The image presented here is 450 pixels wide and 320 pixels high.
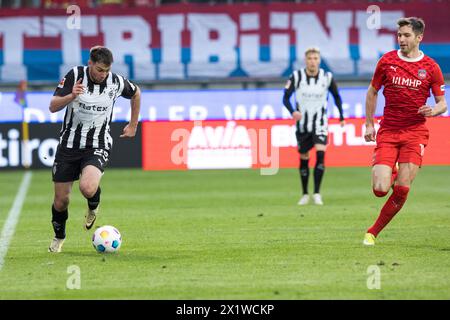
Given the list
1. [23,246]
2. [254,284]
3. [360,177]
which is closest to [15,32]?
[360,177]

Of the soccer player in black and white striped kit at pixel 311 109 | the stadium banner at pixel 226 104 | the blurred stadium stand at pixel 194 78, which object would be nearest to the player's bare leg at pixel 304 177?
the soccer player in black and white striped kit at pixel 311 109

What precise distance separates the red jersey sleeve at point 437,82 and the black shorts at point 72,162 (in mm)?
3285

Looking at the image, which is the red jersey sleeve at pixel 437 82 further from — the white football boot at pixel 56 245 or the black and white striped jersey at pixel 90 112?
the white football boot at pixel 56 245

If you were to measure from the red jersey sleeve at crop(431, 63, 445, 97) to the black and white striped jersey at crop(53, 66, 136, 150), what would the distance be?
2.96m

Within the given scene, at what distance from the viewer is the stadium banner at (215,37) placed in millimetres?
25000

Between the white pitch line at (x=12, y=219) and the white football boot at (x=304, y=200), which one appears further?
the white football boot at (x=304, y=200)

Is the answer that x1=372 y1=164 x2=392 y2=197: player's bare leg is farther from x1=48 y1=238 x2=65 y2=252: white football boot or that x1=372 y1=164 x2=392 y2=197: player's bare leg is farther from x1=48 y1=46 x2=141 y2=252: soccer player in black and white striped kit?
x1=48 y1=238 x2=65 y2=252: white football boot

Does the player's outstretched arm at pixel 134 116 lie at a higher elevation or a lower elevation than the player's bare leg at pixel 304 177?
higher

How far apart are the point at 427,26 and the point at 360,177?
6642 millimetres

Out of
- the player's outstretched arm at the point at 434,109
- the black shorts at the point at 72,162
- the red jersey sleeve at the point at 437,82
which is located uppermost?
the red jersey sleeve at the point at 437,82

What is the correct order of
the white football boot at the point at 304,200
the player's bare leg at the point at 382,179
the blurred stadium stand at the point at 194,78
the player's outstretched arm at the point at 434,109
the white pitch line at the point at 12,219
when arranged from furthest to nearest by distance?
1. the blurred stadium stand at the point at 194,78
2. the white football boot at the point at 304,200
3. the white pitch line at the point at 12,219
4. the player's bare leg at the point at 382,179
5. the player's outstretched arm at the point at 434,109

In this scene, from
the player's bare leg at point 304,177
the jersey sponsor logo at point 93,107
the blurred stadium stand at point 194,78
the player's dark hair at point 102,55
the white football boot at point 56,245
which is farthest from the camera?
the blurred stadium stand at point 194,78

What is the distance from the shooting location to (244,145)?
71.4ft

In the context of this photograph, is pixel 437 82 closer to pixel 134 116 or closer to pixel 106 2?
pixel 134 116
